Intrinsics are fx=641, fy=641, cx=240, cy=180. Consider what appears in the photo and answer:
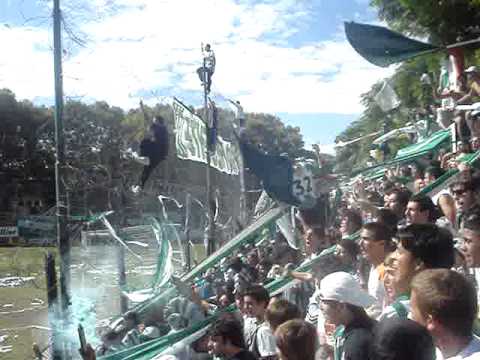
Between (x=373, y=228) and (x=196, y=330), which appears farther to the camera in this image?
(x=196, y=330)

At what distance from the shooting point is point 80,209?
519 inches

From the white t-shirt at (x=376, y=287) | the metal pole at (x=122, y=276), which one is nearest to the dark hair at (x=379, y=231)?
the white t-shirt at (x=376, y=287)

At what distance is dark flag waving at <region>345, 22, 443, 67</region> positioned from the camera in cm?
646

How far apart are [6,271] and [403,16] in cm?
1650

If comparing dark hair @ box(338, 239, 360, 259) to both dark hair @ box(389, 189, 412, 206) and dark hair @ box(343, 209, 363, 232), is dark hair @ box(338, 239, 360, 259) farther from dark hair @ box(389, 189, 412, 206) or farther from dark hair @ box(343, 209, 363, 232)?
dark hair @ box(389, 189, 412, 206)

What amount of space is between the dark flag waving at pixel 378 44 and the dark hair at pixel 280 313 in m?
3.28

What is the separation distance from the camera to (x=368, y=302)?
3.26 meters

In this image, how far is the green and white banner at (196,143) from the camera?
14509mm

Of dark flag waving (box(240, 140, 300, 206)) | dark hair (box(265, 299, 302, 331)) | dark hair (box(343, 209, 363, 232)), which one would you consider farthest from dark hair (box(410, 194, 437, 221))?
dark flag waving (box(240, 140, 300, 206))

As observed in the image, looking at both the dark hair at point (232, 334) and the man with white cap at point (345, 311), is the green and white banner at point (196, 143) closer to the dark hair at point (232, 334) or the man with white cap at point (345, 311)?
the dark hair at point (232, 334)

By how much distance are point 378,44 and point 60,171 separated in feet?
11.6

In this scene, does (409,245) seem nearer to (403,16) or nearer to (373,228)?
(373,228)

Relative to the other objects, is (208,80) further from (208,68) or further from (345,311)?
(345,311)

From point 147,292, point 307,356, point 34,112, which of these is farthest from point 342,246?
point 34,112
